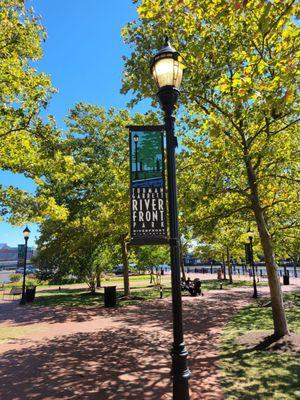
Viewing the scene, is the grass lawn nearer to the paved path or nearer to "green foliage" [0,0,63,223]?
the paved path

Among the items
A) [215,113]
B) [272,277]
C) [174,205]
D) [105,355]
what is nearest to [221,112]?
[215,113]

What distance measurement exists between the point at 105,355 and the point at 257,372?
4.02 meters

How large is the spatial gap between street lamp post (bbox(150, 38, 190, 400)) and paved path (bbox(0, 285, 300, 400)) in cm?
157

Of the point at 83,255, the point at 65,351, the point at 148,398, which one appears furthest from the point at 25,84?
the point at 83,255

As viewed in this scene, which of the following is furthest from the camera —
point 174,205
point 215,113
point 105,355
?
point 215,113

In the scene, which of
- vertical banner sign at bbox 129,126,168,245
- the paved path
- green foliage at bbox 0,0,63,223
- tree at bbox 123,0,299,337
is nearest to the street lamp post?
vertical banner sign at bbox 129,126,168,245

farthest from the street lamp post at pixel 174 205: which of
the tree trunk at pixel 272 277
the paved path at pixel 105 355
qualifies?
the tree trunk at pixel 272 277

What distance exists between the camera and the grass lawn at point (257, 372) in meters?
6.46

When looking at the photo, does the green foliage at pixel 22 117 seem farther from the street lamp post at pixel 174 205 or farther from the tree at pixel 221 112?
the street lamp post at pixel 174 205

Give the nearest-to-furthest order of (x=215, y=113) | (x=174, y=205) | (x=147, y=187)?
(x=174, y=205), (x=147, y=187), (x=215, y=113)

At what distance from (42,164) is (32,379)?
9.40 m

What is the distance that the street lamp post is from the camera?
5.17 meters

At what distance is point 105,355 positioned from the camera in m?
9.51

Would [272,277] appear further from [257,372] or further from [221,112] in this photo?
[221,112]
